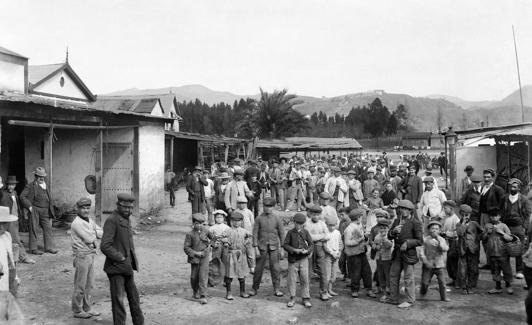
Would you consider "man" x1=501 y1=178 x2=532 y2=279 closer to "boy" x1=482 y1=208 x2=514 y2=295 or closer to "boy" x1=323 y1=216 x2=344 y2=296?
"boy" x1=482 y1=208 x2=514 y2=295

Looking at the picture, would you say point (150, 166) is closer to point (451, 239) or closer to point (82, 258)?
point (82, 258)

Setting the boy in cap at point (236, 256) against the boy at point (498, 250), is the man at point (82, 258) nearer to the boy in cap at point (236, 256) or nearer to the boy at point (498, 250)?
the boy in cap at point (236, 256)

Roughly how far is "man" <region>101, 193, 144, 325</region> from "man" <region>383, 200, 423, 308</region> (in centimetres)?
404

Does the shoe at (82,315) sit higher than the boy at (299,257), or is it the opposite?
the boy at (299,257)

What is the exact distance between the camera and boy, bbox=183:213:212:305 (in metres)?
7.77

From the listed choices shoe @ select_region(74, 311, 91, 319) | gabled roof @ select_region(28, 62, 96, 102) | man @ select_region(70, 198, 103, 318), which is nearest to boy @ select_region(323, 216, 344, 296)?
man @ select_region(70, 198, 103, 318)

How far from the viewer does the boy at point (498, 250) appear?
8242 mm

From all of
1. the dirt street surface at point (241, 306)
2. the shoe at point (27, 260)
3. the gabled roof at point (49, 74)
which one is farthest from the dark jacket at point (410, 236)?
the gabled roof at point (49, 74)

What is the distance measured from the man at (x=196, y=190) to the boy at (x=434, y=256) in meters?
7.10

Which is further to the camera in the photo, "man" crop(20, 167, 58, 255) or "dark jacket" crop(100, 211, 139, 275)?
"man" crop(20, 167, 58, 255)

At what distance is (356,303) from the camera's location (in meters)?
7.87

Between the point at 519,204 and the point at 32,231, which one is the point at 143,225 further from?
the point at 519,204

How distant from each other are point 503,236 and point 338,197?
196 inches

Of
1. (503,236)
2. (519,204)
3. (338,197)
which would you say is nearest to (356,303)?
(503,236)
